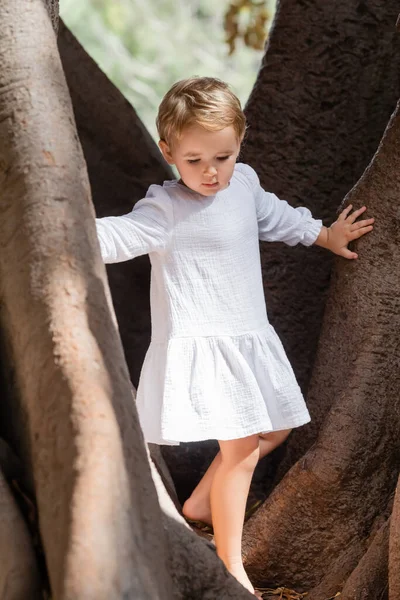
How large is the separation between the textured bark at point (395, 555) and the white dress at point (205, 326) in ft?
1.06

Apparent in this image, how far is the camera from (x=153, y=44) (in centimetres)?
916

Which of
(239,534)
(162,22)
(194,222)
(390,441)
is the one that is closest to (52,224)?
(194,222)

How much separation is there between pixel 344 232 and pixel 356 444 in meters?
0.51

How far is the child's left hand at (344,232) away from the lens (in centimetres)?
225

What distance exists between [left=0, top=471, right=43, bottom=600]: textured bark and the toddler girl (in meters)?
0.55

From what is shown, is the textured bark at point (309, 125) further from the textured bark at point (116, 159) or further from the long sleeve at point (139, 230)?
the long sleeve at point (139, 230)

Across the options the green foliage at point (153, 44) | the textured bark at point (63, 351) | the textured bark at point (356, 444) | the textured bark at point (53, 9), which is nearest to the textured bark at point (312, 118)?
the textured bark at point (356, 444)

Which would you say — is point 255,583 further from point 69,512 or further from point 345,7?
point 345,7

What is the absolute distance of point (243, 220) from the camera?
6.88ft

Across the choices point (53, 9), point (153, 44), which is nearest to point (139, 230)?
point (53, 9)

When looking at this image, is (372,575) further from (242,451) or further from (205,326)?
(205,326)

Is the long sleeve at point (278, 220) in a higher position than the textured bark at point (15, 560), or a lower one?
higher

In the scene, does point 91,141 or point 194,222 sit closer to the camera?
point 194,222

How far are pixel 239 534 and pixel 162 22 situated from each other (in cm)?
795
